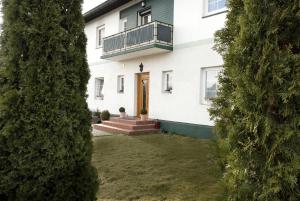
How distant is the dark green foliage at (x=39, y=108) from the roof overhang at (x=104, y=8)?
12897 mm


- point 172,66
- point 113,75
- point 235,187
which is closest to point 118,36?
point 113,75

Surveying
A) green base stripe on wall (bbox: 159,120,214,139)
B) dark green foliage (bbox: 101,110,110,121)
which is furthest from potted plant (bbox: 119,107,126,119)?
green base stripe on wall (bbox: 159,120,214,139)

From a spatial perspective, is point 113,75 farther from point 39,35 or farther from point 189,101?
point 39,35

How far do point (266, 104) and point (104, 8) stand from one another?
15.8 meters

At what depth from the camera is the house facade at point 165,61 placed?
1067cm

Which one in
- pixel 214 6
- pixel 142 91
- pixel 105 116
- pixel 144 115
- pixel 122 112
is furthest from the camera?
pixel 105 116

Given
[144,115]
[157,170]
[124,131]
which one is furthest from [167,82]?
[157,170]

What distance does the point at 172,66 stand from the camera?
12.2 meters

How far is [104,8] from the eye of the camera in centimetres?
1680

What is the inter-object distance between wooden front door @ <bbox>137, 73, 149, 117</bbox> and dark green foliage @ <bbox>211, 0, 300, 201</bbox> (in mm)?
11202

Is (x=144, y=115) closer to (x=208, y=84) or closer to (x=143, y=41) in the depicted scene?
(x=143, y=41)

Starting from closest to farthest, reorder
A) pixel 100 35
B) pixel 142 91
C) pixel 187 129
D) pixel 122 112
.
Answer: pixel 187 129, pixel 142 91, pixel 122 112, pixel 100 35

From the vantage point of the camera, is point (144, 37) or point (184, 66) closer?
point (184, 66)

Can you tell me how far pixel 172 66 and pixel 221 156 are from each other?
30.6ft
